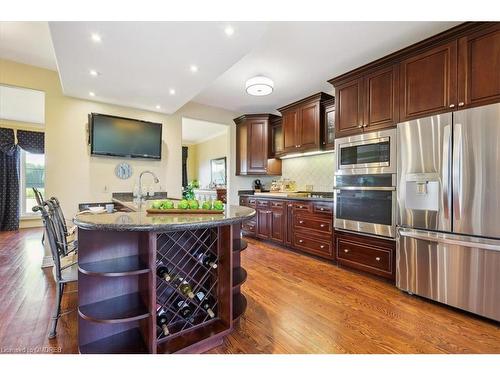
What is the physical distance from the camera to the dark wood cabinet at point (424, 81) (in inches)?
80.7

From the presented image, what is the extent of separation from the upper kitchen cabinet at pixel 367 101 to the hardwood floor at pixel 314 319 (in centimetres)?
183

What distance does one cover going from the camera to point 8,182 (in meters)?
5.75

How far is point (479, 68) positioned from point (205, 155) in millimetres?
7530

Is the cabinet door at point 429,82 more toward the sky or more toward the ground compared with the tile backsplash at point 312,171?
more toward the sky

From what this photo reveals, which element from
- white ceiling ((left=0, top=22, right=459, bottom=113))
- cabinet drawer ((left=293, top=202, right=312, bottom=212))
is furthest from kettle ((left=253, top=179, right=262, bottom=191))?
white ceiling ((left=0, top=22, right=459, bottom=113))

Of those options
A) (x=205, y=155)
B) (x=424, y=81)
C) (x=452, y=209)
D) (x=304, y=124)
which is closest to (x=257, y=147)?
(x=304, y=124)

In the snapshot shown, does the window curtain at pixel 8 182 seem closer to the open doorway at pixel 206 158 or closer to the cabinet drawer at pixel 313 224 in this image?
the open doorway at pixel 206 158

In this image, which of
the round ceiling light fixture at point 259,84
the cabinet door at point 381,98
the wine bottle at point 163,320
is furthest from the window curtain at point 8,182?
the cabinet door at point 381,98

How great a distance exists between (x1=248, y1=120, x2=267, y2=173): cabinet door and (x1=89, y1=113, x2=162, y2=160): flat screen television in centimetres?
180

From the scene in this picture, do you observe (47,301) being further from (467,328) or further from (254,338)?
(467,328)

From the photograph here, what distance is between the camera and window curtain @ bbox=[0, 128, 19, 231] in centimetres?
568

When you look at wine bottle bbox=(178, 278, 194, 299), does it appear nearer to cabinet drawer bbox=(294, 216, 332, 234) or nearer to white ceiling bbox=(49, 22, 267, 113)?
white ceiling bbox=(49, 22, 267, 113)
